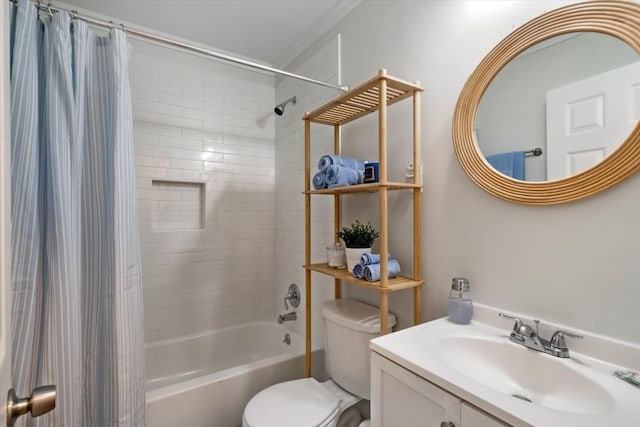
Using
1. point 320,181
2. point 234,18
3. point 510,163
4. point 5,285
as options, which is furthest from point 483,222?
point 234,18

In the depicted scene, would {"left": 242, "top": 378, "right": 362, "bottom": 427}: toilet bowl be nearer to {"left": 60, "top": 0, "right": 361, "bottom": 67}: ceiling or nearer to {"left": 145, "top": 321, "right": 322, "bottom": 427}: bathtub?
{"left": 145, "top": 321, "right": 322, "bottom": 427}: bathtub

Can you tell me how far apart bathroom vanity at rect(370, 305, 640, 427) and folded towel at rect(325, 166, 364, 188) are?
0.65 meters

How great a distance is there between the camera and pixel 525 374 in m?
0.87

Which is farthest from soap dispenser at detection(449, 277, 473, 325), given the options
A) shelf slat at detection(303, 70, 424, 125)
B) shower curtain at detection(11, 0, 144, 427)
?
shower curtain at detection(11, 0, 144, 427)

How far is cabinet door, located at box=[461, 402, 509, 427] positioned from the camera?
63 centimetres

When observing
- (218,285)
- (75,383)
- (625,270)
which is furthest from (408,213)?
(218,285)

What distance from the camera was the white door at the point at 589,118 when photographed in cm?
78

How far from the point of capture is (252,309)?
245 centimetres

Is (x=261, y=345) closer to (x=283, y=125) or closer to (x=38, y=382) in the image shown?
(x=38, y=382)

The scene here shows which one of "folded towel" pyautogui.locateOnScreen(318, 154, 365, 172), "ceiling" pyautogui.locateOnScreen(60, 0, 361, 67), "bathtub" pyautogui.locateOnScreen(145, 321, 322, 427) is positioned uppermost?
"ceiling" pyautogui.locateOnScreen(60, 0, 361, 67)

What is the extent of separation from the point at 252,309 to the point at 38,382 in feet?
4.99

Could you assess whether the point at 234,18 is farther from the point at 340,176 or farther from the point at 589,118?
the point at 589,118

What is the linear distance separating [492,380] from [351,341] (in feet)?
1.88

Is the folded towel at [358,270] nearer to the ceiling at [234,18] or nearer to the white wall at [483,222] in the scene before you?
the white wall at [483,222]
